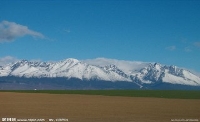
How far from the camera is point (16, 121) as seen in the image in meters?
36.3

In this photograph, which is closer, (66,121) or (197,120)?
(66,121)

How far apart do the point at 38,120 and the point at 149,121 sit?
1221cm

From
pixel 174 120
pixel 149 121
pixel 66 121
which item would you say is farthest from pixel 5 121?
pixel 174 120

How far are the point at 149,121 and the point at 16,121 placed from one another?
14469 millimetres

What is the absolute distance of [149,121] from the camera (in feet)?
126

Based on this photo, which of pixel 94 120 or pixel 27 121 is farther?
pixel 94 120

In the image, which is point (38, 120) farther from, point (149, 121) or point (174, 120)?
point (174, 120)

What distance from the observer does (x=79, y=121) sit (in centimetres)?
3775

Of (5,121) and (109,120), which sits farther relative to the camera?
(109,120)

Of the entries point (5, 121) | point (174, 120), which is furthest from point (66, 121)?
point (174, 120)

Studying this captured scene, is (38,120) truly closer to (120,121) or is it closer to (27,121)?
(27,121)

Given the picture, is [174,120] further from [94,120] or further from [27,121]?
[27,121]


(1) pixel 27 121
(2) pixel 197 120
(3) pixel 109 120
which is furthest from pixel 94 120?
(2) pixel 197 120

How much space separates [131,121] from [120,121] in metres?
1.23
